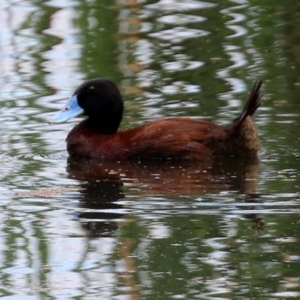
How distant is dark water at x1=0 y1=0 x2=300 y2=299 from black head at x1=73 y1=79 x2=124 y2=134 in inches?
15.8

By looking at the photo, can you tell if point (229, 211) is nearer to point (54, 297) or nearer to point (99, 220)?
point (99, 220)

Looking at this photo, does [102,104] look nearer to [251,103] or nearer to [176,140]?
[176,140]

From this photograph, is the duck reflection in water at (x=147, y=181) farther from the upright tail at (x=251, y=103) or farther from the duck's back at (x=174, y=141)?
Answer: the upright tail at (x=251, y=103)

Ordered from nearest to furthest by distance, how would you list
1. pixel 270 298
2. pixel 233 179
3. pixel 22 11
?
pixel 270 298 → pixel 233 179 → pixel 22 11

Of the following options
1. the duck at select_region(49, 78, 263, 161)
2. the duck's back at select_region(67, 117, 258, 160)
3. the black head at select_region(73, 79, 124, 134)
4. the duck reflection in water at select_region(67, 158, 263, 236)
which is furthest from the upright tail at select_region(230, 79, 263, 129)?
the black head at select_region(73, 79, 124, 134)

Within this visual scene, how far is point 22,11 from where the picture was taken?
14.7 meters

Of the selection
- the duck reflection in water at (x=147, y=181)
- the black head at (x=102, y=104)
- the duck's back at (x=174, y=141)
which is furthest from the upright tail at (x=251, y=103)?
the black head at (x=102, y=104)

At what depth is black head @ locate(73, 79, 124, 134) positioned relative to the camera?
982 centimetres

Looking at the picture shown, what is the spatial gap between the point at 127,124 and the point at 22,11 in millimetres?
4771

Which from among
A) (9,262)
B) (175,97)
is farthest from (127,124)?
(9,262)

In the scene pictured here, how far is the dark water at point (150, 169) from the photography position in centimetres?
629

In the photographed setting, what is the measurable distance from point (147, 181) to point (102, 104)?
140 centimetres

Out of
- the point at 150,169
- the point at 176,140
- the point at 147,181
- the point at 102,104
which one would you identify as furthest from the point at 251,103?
the point at 102,104

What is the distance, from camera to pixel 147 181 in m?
8.63
